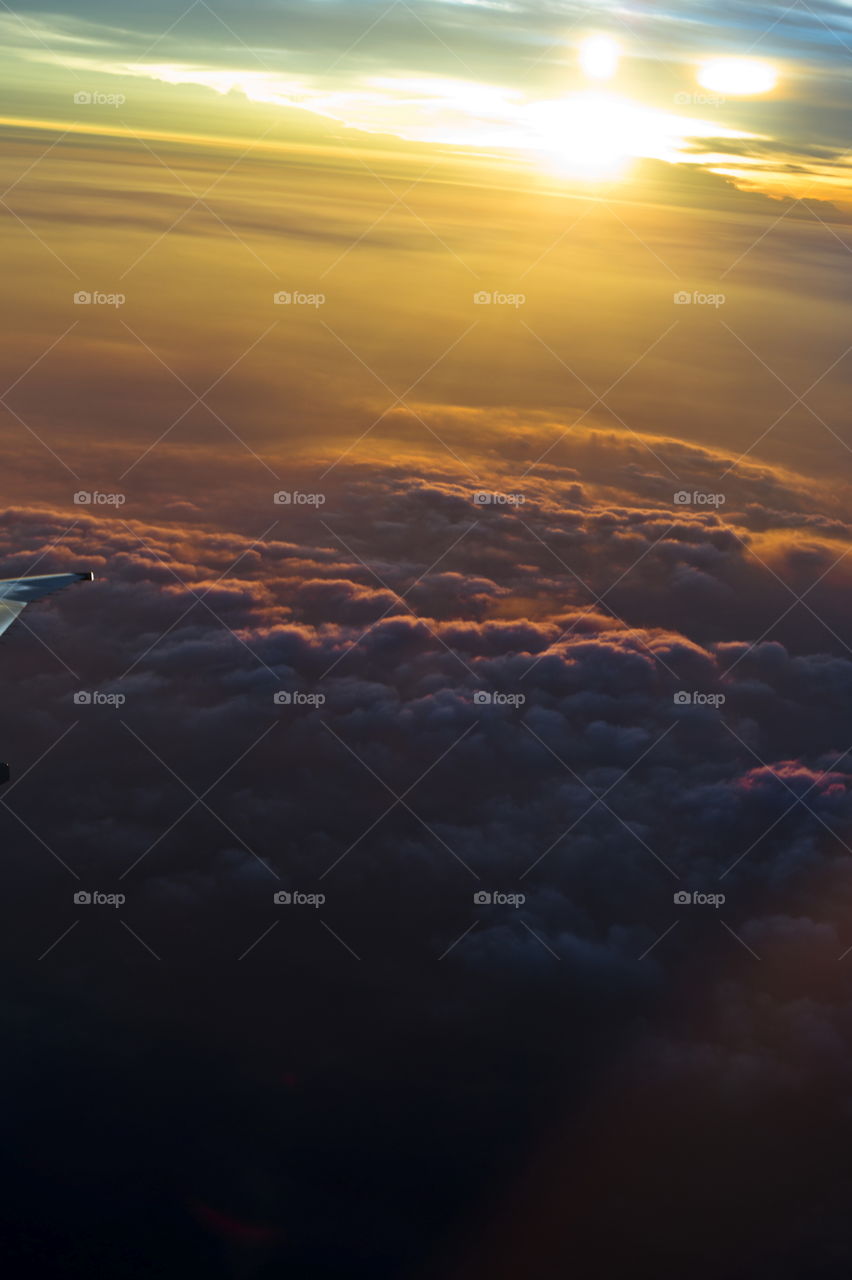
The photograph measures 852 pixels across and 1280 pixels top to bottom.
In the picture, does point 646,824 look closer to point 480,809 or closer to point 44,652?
point 480,809

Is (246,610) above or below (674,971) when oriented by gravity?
above

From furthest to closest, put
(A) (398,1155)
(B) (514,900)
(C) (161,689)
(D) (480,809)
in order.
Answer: (C) (161,689) → (D) (480,809) → (B) (514,900) → (A) (398,1155)

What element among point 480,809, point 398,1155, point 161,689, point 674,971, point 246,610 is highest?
point 246,610

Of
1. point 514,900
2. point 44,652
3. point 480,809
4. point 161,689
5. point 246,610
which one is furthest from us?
point 246,610

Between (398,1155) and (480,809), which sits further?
(480,809)

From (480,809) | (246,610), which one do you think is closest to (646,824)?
(480,809)

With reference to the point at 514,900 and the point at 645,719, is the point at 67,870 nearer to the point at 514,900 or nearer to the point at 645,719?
the point at 514,900

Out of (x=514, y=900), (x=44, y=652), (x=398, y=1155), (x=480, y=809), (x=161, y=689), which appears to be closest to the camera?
(x=398, y=1155)

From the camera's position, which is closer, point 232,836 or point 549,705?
point 232,836

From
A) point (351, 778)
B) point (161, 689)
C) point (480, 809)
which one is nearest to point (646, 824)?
point (480, 809)
